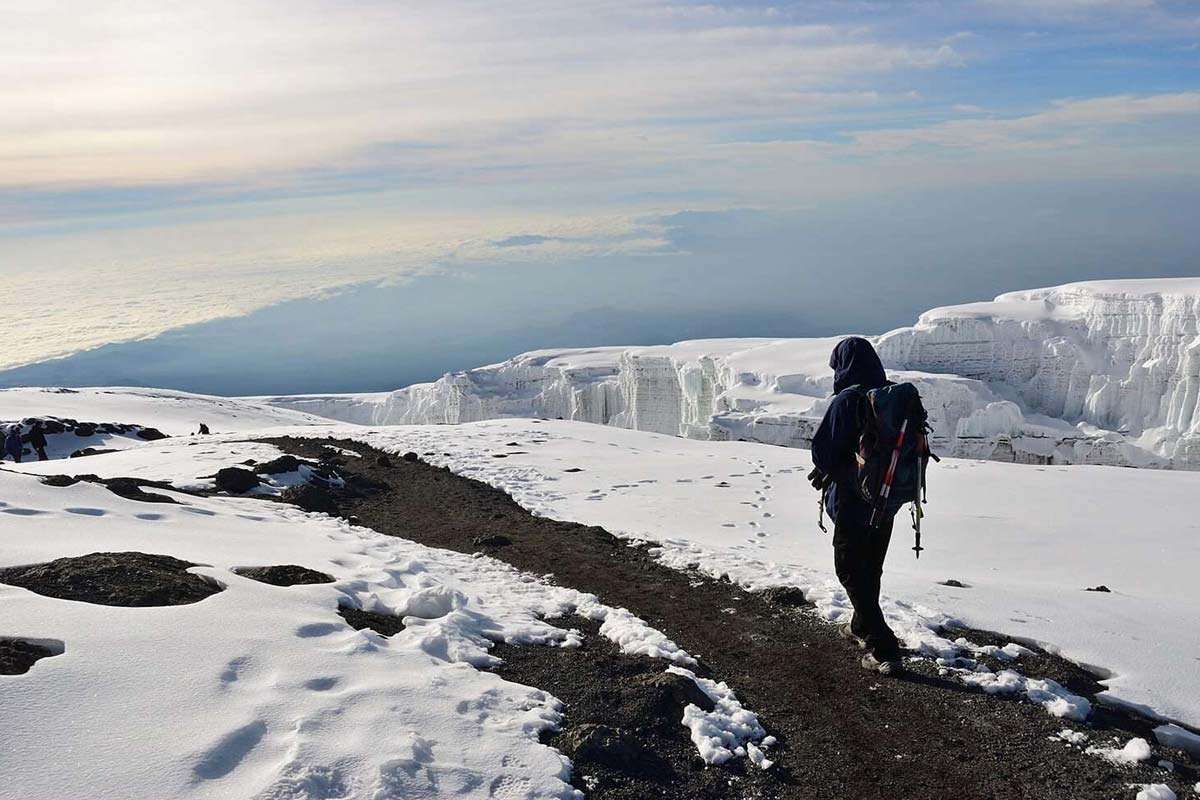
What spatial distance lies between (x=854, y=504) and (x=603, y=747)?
3292 millimetres

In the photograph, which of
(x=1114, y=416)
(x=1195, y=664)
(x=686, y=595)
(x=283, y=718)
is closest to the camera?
(x=283, y=718)

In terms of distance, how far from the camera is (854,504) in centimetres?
785

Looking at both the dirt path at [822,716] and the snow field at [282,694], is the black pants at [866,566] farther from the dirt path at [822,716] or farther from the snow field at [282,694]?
the snow field at [282,694]

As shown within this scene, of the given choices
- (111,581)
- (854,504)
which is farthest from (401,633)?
(854,504)

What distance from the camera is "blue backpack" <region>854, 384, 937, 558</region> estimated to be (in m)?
7.52

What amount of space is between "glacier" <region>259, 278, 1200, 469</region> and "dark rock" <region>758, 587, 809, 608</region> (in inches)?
2020

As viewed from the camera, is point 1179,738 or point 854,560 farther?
point 854,560

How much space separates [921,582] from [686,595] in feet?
10.4

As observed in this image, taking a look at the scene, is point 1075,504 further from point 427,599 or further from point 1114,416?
point 1114,416

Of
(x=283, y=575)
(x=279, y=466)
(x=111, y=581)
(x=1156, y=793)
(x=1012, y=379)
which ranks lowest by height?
(x=1012, y=379)

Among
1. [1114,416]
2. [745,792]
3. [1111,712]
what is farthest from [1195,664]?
[1114,416]

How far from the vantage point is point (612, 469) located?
2422cm

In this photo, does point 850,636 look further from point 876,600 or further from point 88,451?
point 88,451

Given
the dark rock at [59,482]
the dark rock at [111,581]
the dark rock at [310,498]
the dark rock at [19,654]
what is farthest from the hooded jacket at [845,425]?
the dark rock at [310,498]
